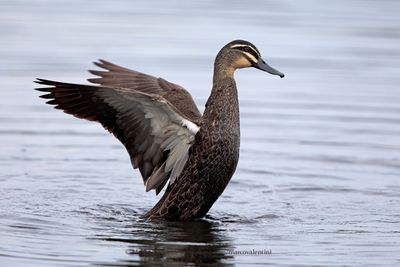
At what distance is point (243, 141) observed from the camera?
14.2 meters

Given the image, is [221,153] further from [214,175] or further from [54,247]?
[54,247]

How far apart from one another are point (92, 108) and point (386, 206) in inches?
121

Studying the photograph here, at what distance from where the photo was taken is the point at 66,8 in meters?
22.4

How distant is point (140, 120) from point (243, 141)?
152 inches

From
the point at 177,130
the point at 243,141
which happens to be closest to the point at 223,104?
the point at 177,130

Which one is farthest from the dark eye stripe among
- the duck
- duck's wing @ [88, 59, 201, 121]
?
duck's wing @ [88, 59, 201, 121]

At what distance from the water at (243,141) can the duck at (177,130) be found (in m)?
0.34

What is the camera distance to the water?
10.0 m

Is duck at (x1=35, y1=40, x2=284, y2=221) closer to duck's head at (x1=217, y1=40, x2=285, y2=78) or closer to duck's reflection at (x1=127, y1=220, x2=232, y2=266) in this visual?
duck's head at (x1=217, y1=40, x2=285, y2=78)

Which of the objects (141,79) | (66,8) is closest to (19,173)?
(141,79)

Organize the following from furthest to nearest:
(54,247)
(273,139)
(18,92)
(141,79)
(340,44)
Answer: (340,44), (18,92), (273,139), (141,79), (54,247)

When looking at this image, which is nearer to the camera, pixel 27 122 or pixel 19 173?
pixel 19 173

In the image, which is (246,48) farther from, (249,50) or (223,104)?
(223,104)

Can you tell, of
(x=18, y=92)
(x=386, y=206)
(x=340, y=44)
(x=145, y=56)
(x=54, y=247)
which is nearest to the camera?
(x=54, y=247)
